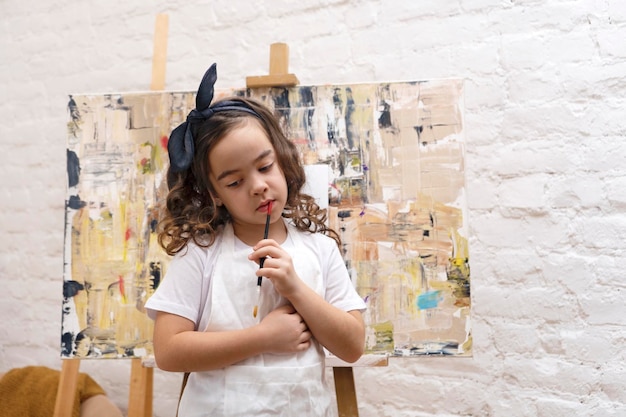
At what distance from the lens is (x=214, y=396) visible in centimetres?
122

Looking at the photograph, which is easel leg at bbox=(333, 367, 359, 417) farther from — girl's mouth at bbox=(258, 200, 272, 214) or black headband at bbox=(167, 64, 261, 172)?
black headband at bbox=(167, 64, 261, 172)

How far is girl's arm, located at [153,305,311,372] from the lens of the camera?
1.19m

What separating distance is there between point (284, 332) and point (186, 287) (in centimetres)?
20

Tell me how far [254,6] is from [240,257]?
1193mm

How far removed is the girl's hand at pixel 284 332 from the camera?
119 cm

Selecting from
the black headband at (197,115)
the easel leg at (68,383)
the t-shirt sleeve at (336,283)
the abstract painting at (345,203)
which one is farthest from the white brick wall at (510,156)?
the black headband at (197,115)

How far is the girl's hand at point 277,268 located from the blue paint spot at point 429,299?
0.48 m

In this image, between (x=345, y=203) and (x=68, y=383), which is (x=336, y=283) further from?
(x=68, y=383)

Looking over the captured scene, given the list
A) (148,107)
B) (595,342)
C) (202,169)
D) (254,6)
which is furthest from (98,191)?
(595,342)

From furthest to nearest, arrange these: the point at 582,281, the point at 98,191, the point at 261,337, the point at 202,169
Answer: the point at 582,281, the point at 98,191, the point at 202,169, the point at 261,337

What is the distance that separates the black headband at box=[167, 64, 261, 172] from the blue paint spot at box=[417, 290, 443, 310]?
582 mm

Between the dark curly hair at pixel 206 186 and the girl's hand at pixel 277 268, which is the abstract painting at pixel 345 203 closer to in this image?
the dark curly hair at pixel 206 186

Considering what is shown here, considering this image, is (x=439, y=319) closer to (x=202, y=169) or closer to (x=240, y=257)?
(x=240, y=257)

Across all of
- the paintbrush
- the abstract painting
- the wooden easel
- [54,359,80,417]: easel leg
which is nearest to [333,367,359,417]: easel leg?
the abstract painting
